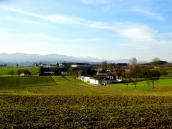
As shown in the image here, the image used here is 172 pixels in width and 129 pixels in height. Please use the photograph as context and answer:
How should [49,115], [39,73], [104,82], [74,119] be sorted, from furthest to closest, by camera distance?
[39,73] → [104,82] → [49,115] → [74,119]

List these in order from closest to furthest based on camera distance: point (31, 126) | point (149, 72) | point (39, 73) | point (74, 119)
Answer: point (31, 126) < point (74, 119) < point (149, 72) < point (39, 73)

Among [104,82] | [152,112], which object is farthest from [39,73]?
[152,112]

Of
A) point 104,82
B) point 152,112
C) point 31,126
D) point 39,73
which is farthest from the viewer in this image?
point 39,73

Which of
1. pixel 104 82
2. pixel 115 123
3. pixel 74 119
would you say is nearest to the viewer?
pixel 115 123

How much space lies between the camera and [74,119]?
23.5 meters

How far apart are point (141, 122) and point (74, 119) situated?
12.8ft

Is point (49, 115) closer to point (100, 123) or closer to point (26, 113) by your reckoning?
point (26, 113)

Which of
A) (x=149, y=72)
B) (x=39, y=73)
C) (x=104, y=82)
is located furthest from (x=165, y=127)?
(x=39, y=73)

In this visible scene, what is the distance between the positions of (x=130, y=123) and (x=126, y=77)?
135 m

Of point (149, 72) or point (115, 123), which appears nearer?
point (115, 123)

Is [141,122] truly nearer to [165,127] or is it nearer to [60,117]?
[165,127]

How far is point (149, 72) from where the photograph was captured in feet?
460

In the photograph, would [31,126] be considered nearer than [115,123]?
Yes

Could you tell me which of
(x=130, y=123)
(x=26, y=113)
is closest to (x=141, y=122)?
(x=130, y=123)
